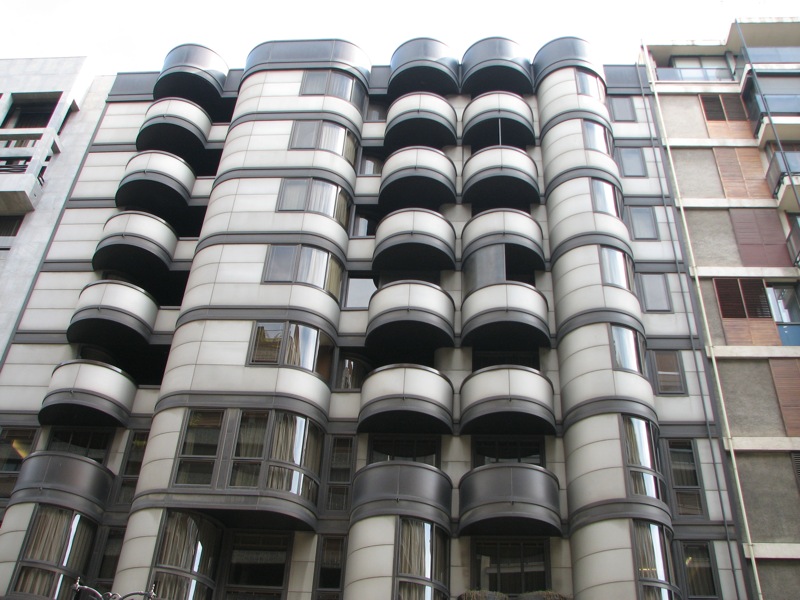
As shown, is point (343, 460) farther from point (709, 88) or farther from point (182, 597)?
point (709, 88)

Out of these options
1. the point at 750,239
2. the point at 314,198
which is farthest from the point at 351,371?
the point at 750,239

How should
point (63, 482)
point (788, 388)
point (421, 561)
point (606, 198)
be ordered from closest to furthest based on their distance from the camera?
point (421, 561)
point (63, 482)
point (788, 388)
point (606, 198)

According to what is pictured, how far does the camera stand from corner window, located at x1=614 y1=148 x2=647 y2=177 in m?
35.2

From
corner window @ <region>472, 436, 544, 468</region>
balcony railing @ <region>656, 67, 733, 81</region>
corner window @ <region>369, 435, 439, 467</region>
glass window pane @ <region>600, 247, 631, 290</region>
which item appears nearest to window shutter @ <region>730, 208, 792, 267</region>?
glass window pane @ <region>600, 247, 631, 290</region>

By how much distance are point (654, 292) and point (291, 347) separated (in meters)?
13.6

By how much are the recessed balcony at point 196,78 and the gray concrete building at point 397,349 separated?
0.19 meters

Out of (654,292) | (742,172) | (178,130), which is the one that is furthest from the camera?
(178,130)

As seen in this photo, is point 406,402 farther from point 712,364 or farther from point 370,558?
point 712,364

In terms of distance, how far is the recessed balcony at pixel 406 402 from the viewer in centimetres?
2714

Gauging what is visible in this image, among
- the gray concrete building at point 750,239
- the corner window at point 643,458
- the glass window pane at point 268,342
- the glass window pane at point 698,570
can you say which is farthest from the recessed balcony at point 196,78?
the glass window pane at point 698,570

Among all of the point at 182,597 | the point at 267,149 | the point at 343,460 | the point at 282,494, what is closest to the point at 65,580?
the point at 182,597

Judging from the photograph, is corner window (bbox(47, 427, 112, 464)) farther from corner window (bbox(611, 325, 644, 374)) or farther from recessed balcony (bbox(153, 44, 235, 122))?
corner window (bbox(611, 325, 644, 374))

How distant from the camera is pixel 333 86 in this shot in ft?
121

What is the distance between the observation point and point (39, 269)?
3378 cm
